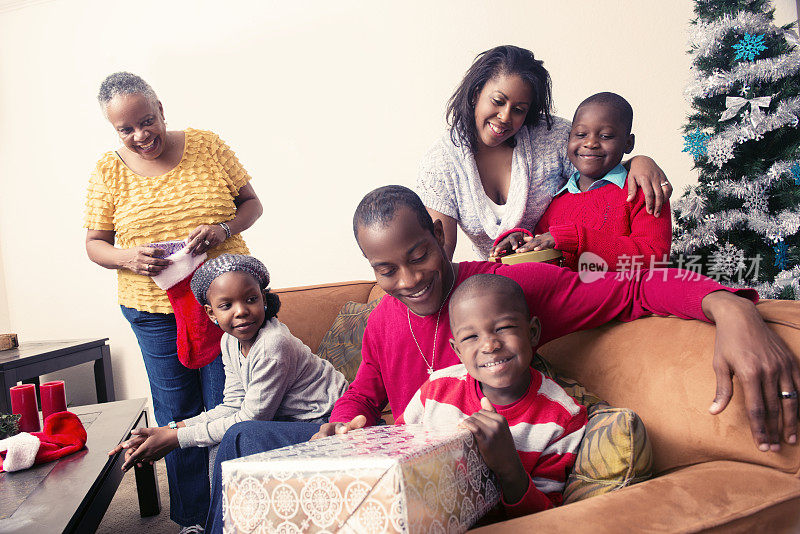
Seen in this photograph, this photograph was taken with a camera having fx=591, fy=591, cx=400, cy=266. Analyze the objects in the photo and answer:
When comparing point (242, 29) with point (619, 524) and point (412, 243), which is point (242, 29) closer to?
point (412, 243)

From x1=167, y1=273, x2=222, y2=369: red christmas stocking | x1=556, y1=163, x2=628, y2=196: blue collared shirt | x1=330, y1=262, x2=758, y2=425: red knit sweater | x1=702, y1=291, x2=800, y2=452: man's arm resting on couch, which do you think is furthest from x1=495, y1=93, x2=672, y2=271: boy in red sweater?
x1=167, y1=273, x2=222, y2=369: red christmas stocking

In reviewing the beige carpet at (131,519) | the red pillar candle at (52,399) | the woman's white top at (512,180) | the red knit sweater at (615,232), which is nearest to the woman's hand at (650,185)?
the red knit sweater at (615,232)

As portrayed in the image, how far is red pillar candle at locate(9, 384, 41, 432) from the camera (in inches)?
77.2

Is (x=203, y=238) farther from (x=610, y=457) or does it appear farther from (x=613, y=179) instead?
(x=610, y=457)

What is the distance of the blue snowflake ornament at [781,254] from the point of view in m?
2.31

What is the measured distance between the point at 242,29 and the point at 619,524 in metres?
3.41

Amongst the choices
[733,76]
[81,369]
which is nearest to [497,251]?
[733,76]

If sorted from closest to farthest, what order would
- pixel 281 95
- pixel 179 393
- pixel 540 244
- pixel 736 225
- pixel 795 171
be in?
pixel 540 244 < pixel 179 393 < pixel 795 171 < pixel 736 225 < pixel 281 95

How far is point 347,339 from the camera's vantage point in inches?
91.5

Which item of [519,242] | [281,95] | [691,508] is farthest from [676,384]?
[281,95]

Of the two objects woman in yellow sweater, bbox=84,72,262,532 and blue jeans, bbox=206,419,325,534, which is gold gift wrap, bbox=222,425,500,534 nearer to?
blue jeans, bbox=206,419,325,534

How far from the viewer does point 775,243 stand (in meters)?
2.33

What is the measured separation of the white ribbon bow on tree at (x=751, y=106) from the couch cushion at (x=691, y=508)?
172 cm

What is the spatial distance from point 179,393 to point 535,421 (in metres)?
1.38
